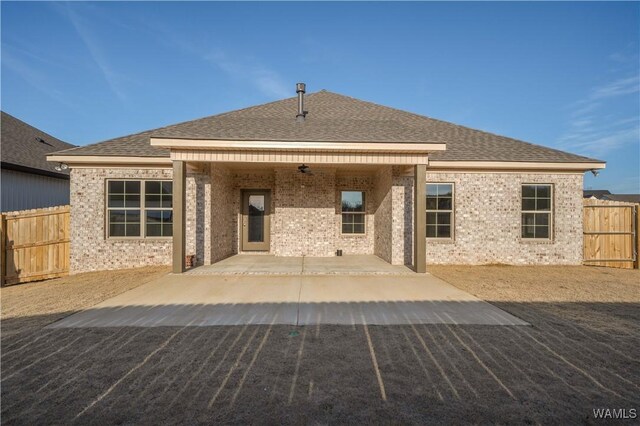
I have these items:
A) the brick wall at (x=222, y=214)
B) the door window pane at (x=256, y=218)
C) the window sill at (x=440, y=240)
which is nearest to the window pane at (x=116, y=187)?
the brick wall at (x=222, y=214)

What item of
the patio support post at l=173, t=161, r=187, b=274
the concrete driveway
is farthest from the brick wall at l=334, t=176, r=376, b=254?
the patio support post at l=173, t=161, r=187, b=274

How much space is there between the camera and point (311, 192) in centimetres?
1096

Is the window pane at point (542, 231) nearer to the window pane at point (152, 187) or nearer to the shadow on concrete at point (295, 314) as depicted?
the shadow on concrete at point (295, 314)

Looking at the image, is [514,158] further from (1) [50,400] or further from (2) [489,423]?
(1) [50,400]

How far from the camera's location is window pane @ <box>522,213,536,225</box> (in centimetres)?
982

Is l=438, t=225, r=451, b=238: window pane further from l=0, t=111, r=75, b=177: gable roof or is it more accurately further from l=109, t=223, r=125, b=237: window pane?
l=0, t=111, r=75, b=177: gable roof

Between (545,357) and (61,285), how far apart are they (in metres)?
9.81

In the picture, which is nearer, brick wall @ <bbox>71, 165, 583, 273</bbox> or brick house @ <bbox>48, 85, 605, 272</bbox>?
brick house @ <bbox>48, 85, 605, 272</bbox>

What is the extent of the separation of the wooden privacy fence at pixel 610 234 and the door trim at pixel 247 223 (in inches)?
428

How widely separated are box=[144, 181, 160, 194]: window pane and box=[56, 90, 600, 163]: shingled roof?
89 cm

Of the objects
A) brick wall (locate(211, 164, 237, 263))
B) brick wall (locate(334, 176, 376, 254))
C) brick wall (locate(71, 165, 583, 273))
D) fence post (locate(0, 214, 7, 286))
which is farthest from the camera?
brick wall (locate(334, 176, 376, 254))

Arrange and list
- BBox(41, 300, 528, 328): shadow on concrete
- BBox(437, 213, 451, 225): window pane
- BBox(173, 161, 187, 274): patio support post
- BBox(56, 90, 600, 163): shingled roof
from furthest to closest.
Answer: BBox(437, 213, 451, 225): window pane → BBox(56, 90, 600, 163): shingled roof → BBox(173, 161, 187, 274): patio support post → BBox(41, 300, 528, 328): shadow on concrete

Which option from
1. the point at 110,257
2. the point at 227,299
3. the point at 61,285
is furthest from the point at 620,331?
the point at 110,257

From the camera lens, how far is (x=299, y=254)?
10867 mm
